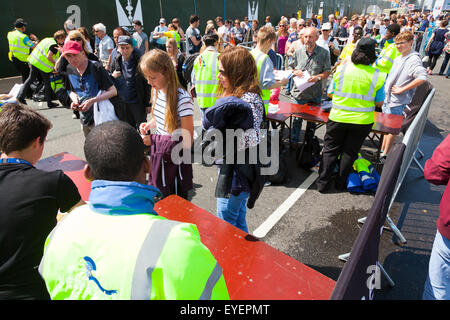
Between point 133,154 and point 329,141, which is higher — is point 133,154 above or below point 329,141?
above

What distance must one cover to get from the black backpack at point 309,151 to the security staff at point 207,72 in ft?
5.55

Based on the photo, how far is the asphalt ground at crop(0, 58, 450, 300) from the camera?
3000mm

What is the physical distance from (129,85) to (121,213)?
13.5 feet

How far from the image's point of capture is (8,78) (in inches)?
414

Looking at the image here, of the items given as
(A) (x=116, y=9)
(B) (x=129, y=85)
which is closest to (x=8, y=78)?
(A) (x=116, y=9)

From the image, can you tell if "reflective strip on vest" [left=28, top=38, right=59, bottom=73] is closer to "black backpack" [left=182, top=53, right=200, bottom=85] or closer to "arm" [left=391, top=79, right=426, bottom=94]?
"black backpack" [left=182, top=53, right=200, bottom=85]

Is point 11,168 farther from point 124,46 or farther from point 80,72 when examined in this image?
point 124,46

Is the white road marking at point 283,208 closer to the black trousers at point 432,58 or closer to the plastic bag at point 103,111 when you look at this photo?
the plastic bag at point 103,111

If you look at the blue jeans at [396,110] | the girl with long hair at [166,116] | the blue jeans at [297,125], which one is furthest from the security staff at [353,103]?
the girl with long hair at [166,116]

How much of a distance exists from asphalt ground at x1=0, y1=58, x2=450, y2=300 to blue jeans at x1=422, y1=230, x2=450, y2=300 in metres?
0.64

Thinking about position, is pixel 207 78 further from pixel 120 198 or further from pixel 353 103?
pixel 120 198

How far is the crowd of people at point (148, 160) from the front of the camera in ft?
2.83

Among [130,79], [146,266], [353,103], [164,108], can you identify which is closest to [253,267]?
[146,266]

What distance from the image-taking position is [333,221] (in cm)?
370
